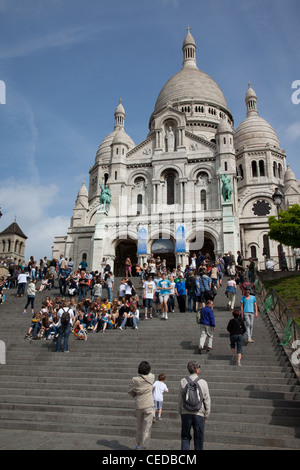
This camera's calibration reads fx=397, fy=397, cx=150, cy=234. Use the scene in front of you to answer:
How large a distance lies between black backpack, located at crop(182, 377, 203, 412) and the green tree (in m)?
21.9

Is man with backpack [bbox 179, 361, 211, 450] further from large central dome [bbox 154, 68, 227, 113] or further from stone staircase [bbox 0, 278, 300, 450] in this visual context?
large central dome [bbox 154, 68, 227, 113]

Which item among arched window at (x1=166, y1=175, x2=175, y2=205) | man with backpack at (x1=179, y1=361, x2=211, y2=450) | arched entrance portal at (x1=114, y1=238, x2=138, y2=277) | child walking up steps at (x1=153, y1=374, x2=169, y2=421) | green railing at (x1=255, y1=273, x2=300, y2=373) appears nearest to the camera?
→ man with backpack at (x1=179, y1=361, x2=211, y2=450)

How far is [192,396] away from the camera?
5.92 meters

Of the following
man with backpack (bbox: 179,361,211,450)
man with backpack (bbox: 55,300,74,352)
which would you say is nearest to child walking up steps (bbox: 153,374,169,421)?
man with backpack (bbox: 179,361,211,450)

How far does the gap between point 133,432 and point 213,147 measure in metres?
32.8

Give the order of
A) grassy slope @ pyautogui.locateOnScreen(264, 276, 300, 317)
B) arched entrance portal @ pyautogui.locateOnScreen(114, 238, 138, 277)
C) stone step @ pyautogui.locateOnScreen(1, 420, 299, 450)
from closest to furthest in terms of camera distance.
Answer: stone step @ pyautogui.locateOnScreen(1, 420, 299, 450) → grassy slope @ pyautogui.locateOnScreen(264, 276, 300, 317) → arched entrance portal @ pyautogui.locateOnScreen(114, 238, 138, 277)

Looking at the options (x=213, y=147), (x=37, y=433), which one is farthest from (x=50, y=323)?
(x=213, y=147)

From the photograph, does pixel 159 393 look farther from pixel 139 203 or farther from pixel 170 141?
pixel 170 141

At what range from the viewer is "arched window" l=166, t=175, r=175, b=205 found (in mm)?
37312

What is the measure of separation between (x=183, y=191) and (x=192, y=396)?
3118 centimetres

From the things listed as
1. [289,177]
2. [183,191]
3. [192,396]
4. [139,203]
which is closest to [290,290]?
[192,396]

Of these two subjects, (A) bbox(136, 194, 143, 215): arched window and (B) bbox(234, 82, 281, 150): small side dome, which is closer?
(A) bbox(136, 194, 143, 215): arched window

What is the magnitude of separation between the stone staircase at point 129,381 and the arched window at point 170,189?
23.9m

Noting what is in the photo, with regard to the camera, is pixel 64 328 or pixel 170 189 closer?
pixel 64 328
